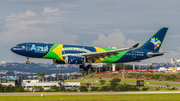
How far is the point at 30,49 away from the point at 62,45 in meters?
7.73

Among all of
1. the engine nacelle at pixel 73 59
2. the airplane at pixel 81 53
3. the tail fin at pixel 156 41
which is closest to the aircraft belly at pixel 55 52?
the airplane at pixel 81 53

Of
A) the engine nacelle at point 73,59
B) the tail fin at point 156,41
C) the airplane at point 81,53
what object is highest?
the tail fin at point 156,41

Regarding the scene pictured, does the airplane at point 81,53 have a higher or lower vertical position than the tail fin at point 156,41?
lower

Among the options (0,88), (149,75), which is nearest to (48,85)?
(0,88)

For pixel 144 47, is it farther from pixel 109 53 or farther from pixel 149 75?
pixel 149 75

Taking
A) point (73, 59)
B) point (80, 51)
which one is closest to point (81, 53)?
point (80, 51)

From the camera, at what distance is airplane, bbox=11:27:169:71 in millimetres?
64312

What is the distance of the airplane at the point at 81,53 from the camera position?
64312 millimetres

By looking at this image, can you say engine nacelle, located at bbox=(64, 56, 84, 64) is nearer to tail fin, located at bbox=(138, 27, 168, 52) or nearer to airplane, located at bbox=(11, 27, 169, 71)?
airplane, located at bbox=(11, 27, 169, 71)

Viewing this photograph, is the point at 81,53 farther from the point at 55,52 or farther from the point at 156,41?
the point at 156,41

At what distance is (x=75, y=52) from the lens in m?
68.1

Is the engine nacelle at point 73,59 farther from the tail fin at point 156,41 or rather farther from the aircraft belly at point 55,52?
the tail fin at point 156,41

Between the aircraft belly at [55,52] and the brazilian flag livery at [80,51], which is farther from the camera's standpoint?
the aircraft belly at [55,52]

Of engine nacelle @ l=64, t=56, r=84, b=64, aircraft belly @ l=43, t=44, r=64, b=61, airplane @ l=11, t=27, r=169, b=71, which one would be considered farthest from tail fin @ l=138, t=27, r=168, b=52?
aircraft belly @ l=43, t=44, r=64, b=61
